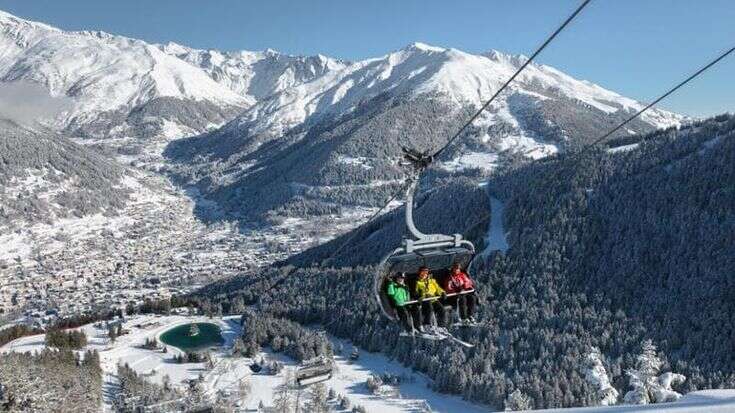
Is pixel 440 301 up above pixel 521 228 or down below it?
below

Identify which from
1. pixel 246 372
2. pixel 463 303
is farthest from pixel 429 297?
pixel 246 372

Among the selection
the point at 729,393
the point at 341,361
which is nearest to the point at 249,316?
the point at 341,361

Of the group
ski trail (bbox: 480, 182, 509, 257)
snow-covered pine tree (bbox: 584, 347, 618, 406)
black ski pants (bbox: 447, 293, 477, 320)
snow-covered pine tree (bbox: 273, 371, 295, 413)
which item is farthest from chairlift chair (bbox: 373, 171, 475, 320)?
ski trail (bbox: 480, 182, 509, 257)

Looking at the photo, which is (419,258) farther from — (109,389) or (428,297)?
(109,389)

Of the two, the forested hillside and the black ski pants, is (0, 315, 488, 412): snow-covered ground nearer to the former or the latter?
the forested hillside

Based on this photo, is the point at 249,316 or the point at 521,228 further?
the point at 521,228

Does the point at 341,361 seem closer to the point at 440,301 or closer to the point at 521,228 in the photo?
the point at 521,228
